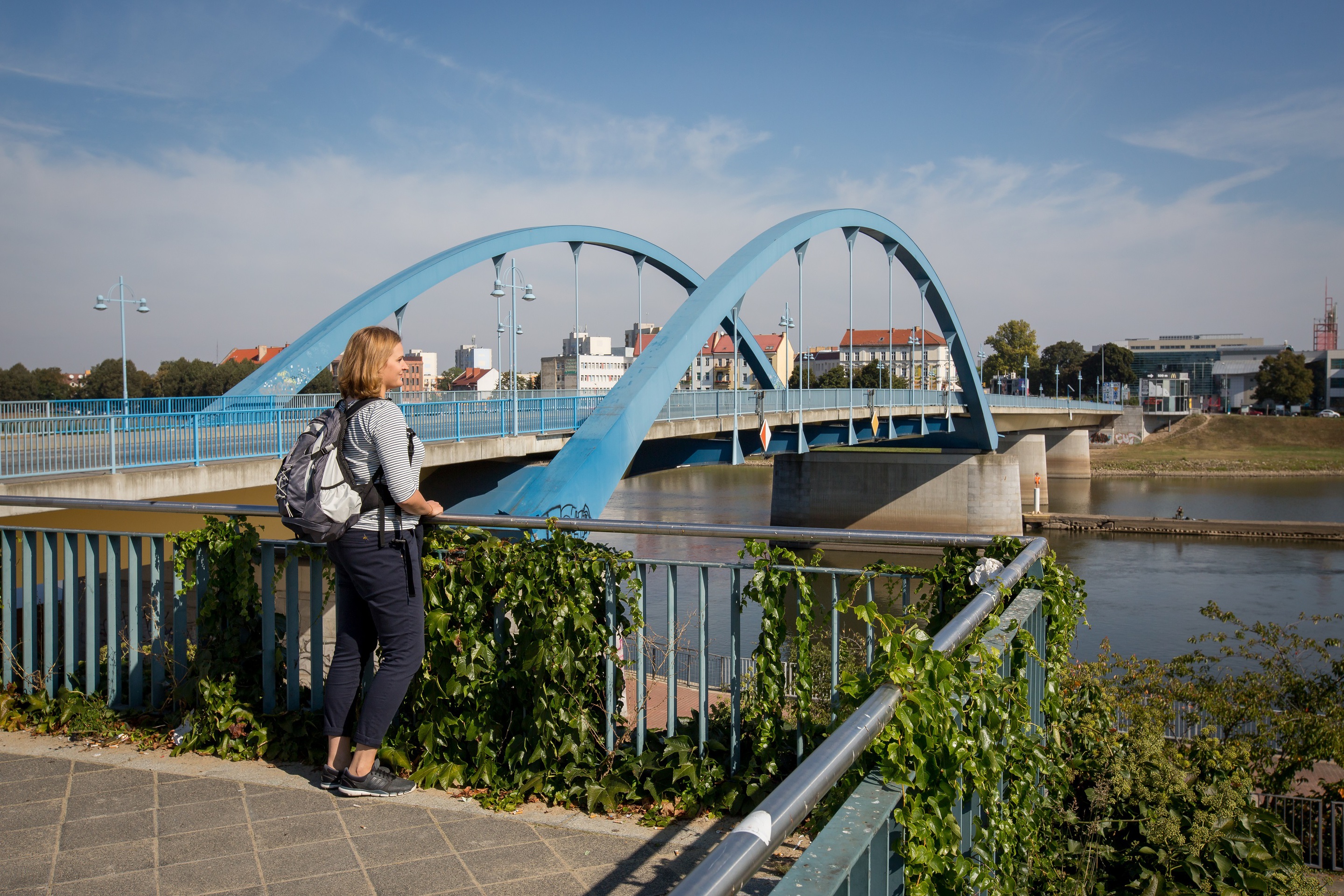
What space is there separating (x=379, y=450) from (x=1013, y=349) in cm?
11341

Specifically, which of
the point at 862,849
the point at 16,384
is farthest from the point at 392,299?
the point at 16,384

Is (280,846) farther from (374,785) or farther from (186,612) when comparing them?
(186,612)

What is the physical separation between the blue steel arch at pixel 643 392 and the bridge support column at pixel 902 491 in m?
11.8

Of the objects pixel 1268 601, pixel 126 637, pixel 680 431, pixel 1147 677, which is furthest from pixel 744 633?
pixel 126 637

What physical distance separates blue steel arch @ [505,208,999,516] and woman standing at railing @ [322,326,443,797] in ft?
3.97

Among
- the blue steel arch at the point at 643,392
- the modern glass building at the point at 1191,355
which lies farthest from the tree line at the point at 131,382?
the modern glass building at the point at 1191,355

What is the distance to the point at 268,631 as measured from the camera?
3.93 m

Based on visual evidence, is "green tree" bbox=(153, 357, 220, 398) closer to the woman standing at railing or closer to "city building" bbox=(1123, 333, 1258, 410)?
the woman standing at railing

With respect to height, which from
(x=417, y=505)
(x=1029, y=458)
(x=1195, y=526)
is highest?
(x=417, y=505)

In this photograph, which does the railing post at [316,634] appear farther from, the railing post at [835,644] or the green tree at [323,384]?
the green tree at [323,384]

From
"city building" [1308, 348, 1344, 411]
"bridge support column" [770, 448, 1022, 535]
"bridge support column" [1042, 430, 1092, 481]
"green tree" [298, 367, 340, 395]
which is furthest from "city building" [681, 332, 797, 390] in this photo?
"city building" [1308, 348, 1344, 411]

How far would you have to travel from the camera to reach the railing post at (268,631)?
390 centimetres

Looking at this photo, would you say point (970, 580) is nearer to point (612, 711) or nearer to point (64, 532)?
point (612, 711)

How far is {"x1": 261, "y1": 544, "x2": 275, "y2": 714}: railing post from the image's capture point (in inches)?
154
